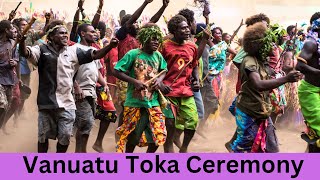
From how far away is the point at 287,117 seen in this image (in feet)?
38.8

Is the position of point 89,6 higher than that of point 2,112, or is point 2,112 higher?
point 89,6

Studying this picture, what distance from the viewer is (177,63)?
7.50 m

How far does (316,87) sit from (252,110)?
82 cm

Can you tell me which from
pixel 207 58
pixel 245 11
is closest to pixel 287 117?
pixel 207 58

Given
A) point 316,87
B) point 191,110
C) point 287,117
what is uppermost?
point 316,87

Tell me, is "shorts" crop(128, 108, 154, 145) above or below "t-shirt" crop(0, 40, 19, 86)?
below

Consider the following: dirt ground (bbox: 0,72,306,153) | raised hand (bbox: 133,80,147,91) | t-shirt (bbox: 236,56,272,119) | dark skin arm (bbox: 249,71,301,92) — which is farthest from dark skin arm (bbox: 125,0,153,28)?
dark skin arm (bbox: 249,71,301,92)

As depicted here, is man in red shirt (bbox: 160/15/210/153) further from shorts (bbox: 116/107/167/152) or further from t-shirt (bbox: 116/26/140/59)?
t-shirt (bbox: 116/26/140/59)

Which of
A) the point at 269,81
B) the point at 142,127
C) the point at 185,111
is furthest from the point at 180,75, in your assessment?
the point at 269,81

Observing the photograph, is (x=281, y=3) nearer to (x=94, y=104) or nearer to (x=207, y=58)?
(x=207, y=58)

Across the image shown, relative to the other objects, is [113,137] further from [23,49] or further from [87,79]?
[23,49]

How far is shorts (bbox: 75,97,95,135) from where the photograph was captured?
743cm

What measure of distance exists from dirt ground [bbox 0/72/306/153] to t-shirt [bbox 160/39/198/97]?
1.44 meters

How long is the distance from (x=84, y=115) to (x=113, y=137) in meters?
2.60
